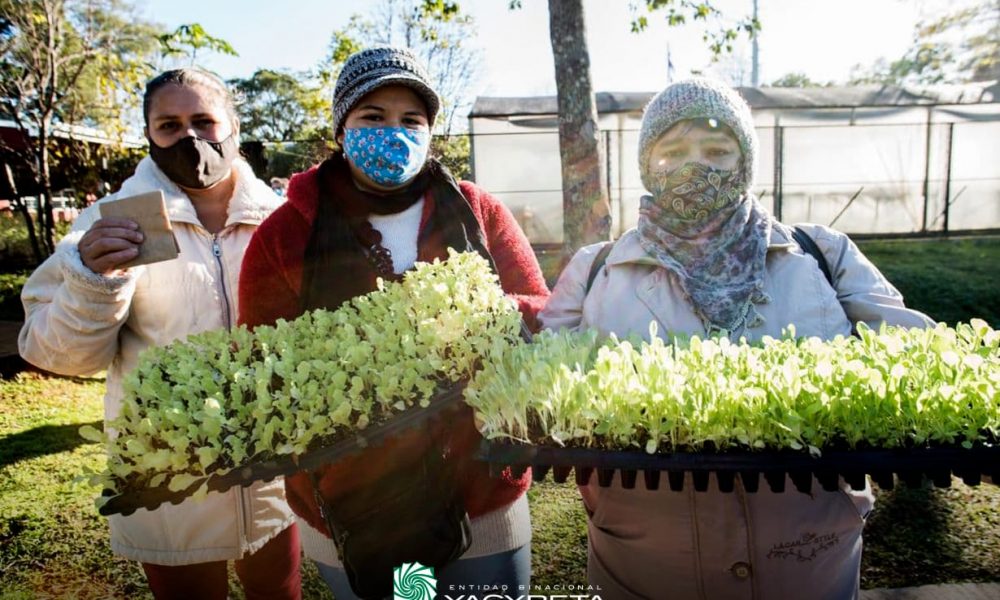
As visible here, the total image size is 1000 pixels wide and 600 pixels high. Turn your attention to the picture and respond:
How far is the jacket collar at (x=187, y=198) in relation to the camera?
2.27 meters

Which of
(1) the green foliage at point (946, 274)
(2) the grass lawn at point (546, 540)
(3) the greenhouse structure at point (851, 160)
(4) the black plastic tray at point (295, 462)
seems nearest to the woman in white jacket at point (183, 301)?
(4) the black plastic tray at point (295, 462)

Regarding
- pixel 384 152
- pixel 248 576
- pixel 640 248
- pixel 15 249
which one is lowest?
pixel 248 576

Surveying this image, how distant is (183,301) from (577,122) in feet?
13.4

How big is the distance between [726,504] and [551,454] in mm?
764

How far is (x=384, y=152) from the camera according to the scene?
6.49ft

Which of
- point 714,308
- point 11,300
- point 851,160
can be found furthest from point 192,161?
point 851,160

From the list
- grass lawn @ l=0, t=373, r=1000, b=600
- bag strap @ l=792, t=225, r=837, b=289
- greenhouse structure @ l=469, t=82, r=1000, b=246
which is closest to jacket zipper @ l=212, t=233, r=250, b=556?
grass lawn @ l=0, t=373, r=1000, b=600

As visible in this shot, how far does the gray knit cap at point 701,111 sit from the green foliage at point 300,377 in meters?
0.80

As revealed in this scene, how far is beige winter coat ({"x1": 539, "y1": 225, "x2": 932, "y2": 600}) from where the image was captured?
1751 mm

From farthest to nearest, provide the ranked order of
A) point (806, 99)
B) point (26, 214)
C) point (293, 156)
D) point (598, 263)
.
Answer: point (293, 156) → point (806, 99) → point (26, 214) → point (598, 263)

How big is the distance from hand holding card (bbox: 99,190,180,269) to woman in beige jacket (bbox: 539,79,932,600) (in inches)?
45.9

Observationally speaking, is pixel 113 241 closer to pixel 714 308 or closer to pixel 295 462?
pixel 295 462

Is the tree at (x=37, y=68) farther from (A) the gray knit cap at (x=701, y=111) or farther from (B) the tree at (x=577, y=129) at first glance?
(A) the gray knit cap at (x=701, y=111)

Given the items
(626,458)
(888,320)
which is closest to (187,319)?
(626,458)
